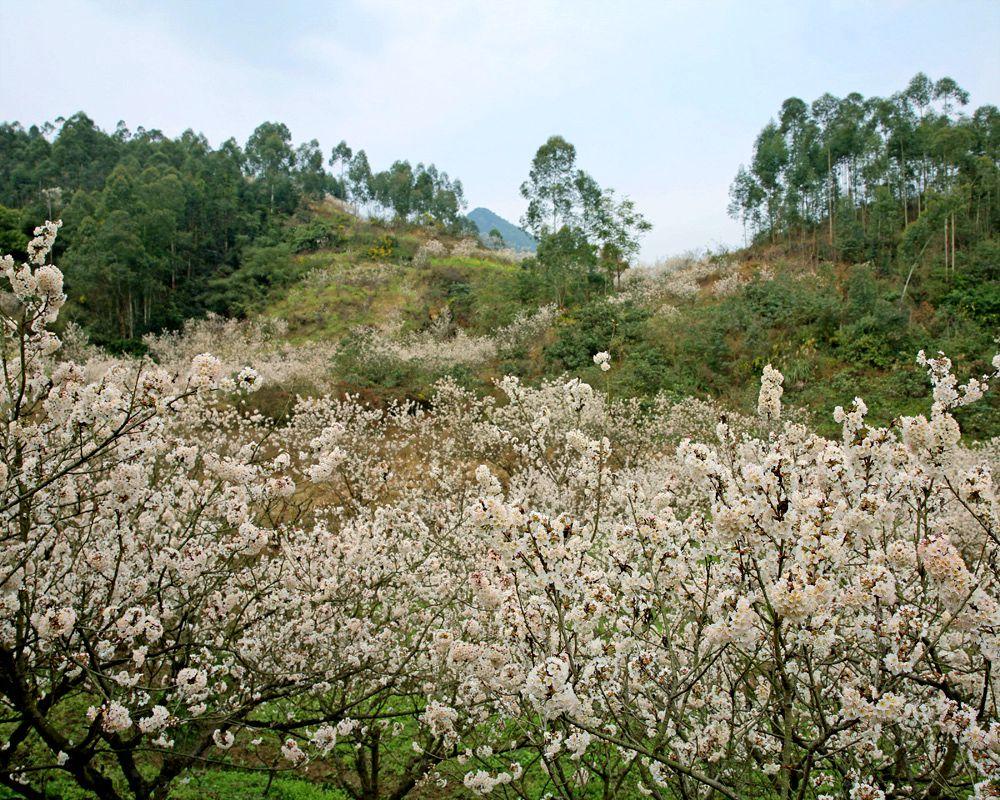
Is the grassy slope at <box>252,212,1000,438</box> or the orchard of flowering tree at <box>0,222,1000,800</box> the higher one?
the grassy slope at <box>252,212,1000,438</box>

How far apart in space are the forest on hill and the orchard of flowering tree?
0.03 m

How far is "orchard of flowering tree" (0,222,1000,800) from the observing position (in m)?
2.40

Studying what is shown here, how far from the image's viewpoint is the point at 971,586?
244 centimetres

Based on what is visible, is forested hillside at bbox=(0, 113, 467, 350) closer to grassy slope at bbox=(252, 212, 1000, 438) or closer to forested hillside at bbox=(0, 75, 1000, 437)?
forested hillside at bbox=(0, 75, 1000, 437)

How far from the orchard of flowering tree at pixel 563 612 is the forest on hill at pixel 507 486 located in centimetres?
3

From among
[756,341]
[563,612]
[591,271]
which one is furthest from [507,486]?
[591,271]

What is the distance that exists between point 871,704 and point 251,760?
6.46m

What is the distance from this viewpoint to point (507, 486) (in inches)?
579

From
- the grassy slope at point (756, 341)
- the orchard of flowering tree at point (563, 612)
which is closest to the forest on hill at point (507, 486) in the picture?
the orchard of flowering tree at point (563, 612)

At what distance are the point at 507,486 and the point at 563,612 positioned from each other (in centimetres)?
1193

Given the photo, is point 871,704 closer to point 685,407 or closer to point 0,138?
point 685,407

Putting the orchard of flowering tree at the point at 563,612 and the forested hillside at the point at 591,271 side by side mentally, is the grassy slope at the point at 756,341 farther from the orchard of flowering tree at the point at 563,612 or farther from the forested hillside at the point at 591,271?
the orchard of flowering tree at the point at 563,612

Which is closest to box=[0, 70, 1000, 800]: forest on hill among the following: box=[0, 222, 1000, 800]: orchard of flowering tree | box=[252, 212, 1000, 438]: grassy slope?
box=[0, 222, 1000, 800]: orchard of flowering tree

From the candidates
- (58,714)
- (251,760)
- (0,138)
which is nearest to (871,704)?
(251,760)
